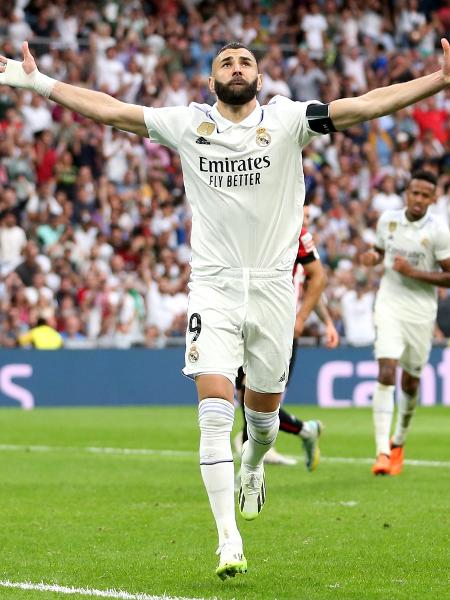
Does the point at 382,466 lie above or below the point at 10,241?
below

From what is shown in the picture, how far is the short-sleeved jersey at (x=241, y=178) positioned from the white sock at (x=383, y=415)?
5.05m

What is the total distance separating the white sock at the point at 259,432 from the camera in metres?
7.55

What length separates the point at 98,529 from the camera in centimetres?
848

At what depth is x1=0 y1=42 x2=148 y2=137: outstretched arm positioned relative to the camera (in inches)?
282

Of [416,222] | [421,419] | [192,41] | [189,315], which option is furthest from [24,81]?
[192,41]

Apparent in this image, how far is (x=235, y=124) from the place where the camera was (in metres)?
7.16

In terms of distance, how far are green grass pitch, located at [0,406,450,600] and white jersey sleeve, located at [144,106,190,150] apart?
2.33 metres

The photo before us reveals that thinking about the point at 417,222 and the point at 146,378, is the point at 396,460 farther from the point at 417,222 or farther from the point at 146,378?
the point at 146,378

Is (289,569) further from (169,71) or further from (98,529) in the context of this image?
(169,71)

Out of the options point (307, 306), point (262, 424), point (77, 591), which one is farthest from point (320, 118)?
point (307, 306)

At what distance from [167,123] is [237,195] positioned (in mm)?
580

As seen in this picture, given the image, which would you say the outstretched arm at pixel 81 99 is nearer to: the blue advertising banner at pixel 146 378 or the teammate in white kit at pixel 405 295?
the teammate in white kit at pixel 405 295

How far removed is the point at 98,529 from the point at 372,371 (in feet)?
45.1

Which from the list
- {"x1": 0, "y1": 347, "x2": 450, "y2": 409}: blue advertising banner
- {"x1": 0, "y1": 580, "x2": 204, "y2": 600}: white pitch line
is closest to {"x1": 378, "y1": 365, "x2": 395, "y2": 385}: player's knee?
{"x1": 0, "y1": 580, "x2": 204, "y2": 600}: white pitch line
